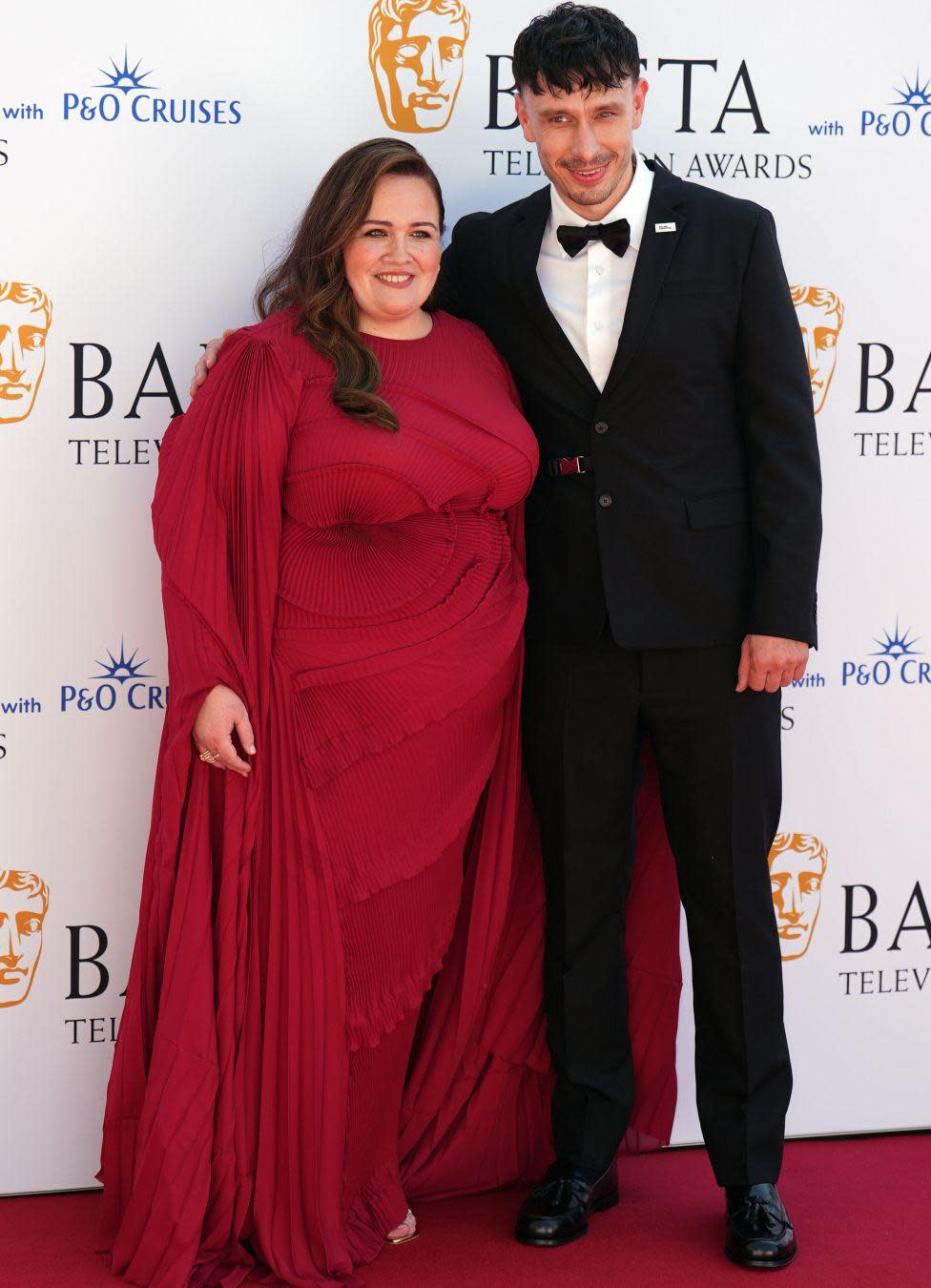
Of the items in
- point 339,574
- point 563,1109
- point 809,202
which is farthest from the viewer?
point 809,202

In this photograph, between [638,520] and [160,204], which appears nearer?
[638,520]

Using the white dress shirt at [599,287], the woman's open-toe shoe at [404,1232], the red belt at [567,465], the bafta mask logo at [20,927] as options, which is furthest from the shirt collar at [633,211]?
the woman's open-toe shoe at [404,1232]

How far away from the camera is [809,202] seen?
108 inches

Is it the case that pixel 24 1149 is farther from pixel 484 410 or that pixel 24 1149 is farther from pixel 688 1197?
pixel 484 410

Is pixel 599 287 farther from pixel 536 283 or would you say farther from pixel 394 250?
pixel 394 250

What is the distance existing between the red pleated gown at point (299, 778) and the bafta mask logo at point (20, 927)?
1.25ft

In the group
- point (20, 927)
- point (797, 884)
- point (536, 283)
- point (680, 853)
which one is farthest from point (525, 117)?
point (20, 927)

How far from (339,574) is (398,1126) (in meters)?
0.99

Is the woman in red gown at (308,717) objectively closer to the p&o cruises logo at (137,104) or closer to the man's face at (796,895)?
the p&o cruises logo at (137,104)

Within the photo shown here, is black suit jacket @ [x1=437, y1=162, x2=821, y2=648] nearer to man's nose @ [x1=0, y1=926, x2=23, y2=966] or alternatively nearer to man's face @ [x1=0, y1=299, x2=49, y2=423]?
man's face @ [x1=0, y1=299, x2=49, y2=423]

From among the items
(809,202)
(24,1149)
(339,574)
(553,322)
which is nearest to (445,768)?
(339,574)

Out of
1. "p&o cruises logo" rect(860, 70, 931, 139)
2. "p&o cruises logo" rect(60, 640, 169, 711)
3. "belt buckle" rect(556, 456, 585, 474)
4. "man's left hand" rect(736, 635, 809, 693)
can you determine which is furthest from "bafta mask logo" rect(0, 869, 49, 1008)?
"p&o cruises logo" rect(860, 70, 931, 139)

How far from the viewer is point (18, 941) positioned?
105 inches

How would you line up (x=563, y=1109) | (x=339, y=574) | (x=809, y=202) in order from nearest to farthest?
(x=339, y=574), (x=563, y=1109), (x=809, y=202)
